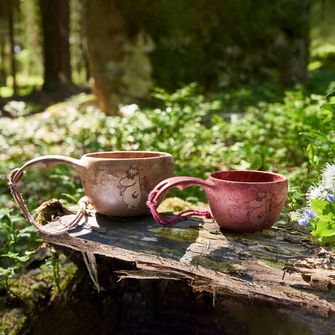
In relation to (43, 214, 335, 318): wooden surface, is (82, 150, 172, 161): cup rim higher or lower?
higher

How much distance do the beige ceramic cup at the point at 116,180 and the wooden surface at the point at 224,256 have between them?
66 mm

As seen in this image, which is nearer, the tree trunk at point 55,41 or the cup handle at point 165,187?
the cup handle at point 165,187

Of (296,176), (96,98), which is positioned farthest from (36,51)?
(296,176)

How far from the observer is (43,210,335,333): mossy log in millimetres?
1556

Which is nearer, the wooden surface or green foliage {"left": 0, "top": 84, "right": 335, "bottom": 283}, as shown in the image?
the wooden surface

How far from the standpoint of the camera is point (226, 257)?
171 cm

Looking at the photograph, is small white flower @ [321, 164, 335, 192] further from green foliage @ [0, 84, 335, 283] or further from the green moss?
the green moss

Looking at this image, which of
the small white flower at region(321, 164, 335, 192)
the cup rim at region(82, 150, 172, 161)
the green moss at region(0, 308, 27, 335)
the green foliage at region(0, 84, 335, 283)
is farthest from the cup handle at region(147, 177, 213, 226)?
the green moss at region(0, 308, 27, 335)

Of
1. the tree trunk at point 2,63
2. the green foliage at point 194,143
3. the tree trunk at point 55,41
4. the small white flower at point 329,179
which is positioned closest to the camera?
the small white flower at point 329,179

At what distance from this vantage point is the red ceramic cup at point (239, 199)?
1.81 m

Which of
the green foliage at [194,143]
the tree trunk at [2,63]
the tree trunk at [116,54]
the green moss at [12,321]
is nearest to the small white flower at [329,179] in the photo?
the green foliage at [194,143]

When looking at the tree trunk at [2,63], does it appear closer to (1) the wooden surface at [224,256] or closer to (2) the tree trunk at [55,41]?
(2) the tree trunk at [55,41]

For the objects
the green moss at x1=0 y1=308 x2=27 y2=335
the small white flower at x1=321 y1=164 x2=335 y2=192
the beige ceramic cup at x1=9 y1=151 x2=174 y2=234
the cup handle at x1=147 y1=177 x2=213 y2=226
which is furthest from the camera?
the green moss at x1=0 y1=308 x2=27 y2=335

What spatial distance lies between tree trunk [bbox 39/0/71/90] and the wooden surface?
39.9 ft
